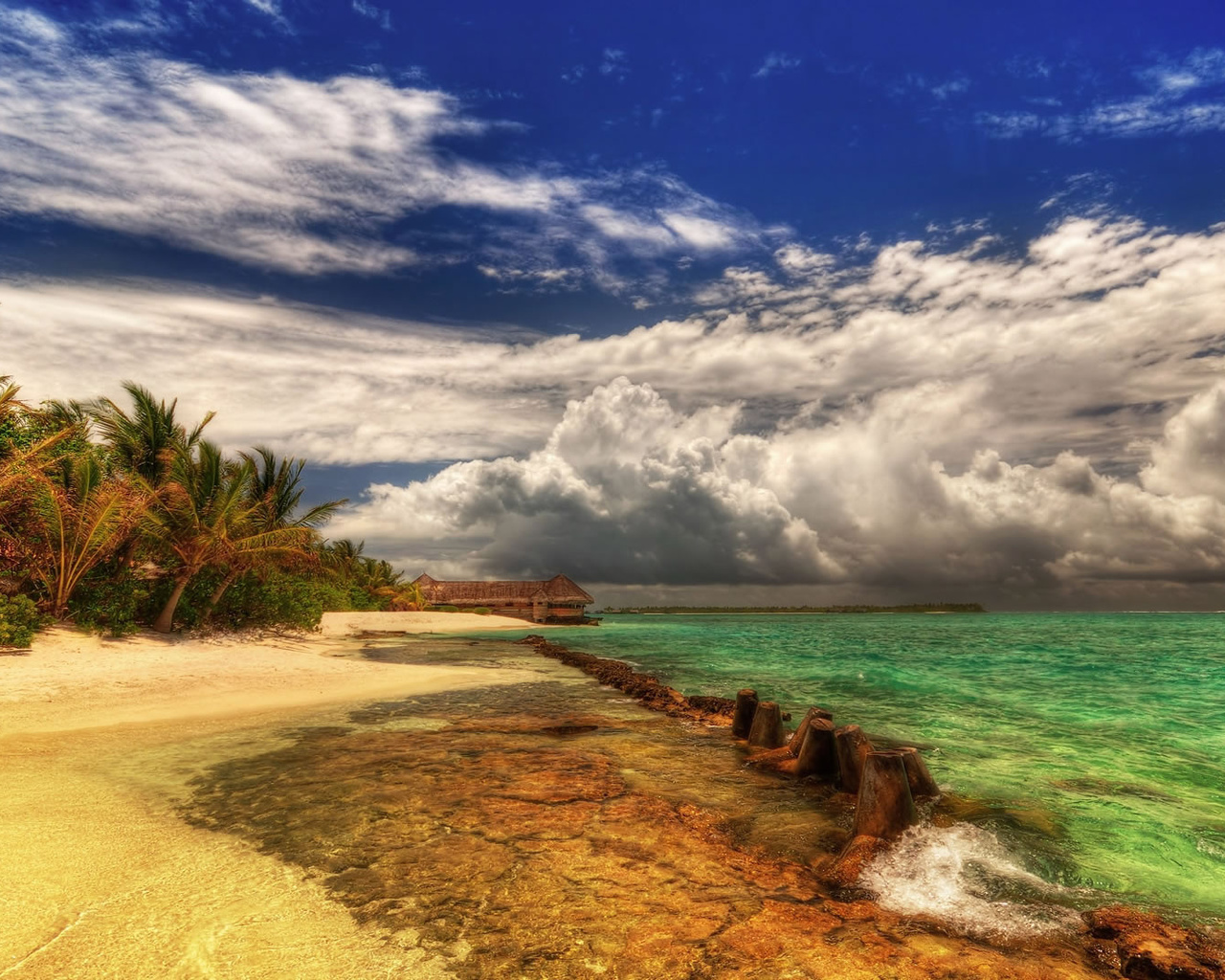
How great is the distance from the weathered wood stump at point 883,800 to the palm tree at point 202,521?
737 inches

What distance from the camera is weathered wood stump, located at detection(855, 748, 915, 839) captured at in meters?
5.39

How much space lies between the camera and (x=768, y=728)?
8938mm

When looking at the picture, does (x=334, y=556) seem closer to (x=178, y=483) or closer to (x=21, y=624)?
(x=178, y=483)

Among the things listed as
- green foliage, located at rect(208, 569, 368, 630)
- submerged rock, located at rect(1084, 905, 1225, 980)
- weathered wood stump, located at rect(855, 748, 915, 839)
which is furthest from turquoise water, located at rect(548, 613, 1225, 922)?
green foliage, located at rect(208, 569, 368, 630)

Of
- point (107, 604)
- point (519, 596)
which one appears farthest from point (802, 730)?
point (519, 596)

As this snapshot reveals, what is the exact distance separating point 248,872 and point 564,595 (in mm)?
63977

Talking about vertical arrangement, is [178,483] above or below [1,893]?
above

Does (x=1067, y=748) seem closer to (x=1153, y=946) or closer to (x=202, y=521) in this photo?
(x=1153, y=946)

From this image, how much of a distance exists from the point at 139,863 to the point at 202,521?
1700 cm

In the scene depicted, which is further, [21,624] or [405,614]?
[405,614]

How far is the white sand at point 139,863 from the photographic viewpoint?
331cm

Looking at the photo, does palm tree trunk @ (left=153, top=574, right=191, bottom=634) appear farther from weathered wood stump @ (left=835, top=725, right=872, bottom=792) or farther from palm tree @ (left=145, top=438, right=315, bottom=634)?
weathered wood stump @ (left=835, top=725, right=872, bottom=792)

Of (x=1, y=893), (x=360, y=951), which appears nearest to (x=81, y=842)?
(x=1, y=893)

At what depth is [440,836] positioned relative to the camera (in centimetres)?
512
